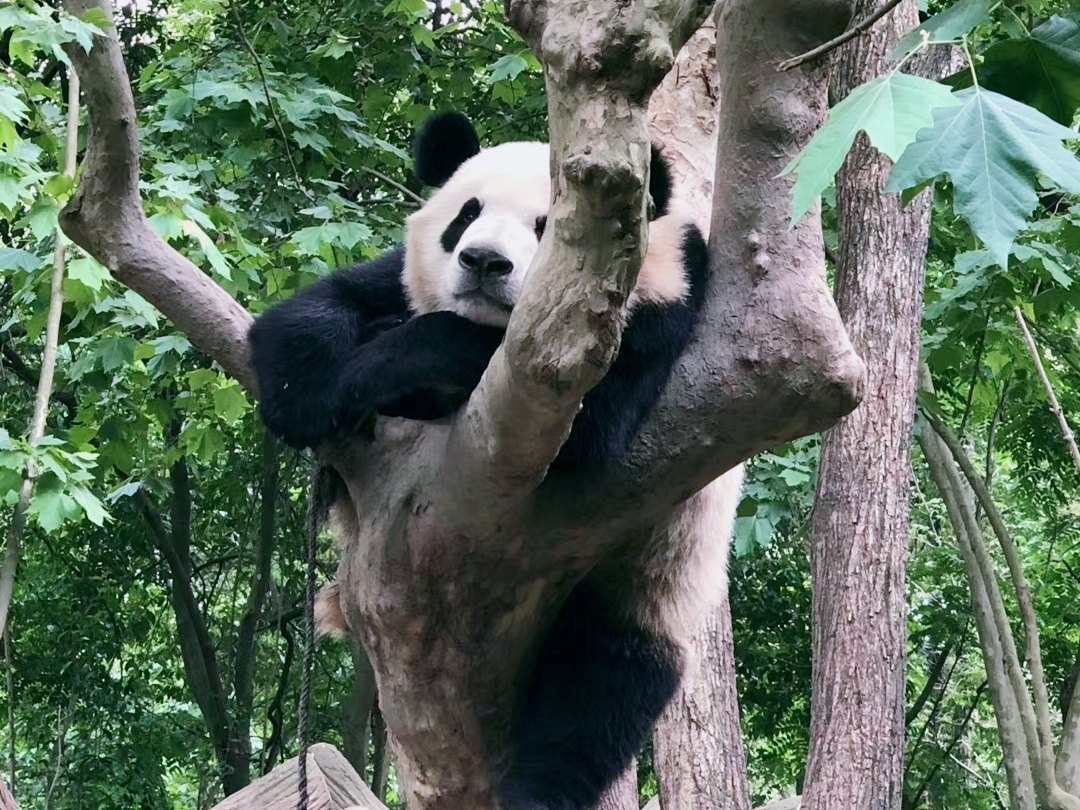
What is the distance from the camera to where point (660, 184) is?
8.89 ft

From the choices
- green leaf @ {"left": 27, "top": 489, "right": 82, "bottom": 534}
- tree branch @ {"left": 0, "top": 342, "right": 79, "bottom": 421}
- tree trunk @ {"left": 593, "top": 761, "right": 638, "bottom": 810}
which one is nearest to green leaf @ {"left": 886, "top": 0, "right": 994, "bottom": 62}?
tree trunk @ {"left": 593, "top": 761, "right": 638, "bottom": 810}

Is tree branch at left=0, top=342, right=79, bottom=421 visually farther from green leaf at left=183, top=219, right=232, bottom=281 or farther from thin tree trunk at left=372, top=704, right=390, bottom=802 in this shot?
green leaf at left=183, top=219, right=232, bottom=281

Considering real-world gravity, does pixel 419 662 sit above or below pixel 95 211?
below

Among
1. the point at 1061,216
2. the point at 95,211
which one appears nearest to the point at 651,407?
the point at 95,211

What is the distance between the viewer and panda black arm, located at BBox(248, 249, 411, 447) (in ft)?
8.27

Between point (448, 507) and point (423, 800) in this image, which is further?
point (423, 800)

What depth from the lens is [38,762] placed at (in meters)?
10.5

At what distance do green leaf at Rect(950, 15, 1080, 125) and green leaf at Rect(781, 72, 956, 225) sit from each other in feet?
1.01

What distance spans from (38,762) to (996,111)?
435 inches

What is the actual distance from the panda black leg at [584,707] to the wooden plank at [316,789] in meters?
2.09

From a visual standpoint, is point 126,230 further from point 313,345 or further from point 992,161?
point 992,161

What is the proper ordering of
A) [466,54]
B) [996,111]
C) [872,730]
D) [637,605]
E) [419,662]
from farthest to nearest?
[466,54] < [872,730] < [637,605] < [419,662] < [996,111]

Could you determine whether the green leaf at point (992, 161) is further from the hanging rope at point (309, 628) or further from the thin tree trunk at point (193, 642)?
the thin tree trunk at point (193, 642)

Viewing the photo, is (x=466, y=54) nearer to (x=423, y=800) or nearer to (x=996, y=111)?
(x=423, y=800)
